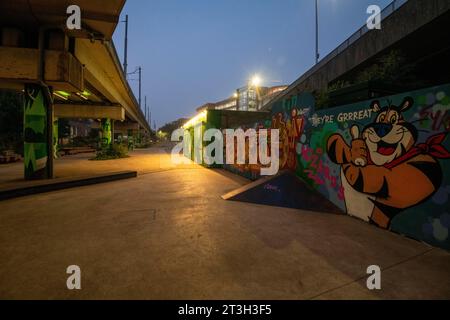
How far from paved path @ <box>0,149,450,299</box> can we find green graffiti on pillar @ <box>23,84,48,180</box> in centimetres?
339

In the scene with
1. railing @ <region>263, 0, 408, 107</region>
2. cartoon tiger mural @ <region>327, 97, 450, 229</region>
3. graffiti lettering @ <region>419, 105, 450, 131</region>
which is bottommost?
cartoon tiger mural @ <region>327, 97, 450, 229</region>

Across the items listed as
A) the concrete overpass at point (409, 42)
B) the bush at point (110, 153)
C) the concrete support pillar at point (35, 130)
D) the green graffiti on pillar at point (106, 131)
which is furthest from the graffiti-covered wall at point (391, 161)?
the green graffiti on pillar at point (106, 131)

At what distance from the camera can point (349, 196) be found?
557 cm

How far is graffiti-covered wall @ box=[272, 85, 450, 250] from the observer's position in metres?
3.86

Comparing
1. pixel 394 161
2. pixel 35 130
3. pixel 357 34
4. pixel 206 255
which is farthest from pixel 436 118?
pixel 357 34

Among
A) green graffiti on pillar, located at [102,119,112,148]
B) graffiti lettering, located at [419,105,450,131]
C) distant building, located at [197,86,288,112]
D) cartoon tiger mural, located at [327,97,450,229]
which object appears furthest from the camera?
distant building, located at [197,86,288,112]

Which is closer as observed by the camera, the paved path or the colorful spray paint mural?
the paved path

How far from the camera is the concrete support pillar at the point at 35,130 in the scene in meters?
8.90

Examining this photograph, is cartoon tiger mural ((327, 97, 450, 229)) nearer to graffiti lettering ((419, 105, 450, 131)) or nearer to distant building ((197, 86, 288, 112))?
graffiti lettering ((419, 105, 450, 131))

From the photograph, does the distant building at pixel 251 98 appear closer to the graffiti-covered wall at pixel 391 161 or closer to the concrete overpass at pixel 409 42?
the concrete overpass at pixel 409 42

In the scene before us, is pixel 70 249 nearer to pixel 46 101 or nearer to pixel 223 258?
pixel 223 258

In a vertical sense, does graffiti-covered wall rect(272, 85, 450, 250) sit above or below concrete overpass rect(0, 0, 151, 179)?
below

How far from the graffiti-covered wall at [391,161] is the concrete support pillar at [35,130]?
1007 cm

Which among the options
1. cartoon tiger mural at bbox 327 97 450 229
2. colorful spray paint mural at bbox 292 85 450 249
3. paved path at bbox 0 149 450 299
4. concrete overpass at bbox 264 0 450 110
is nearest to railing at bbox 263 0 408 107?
concrete overpass at bbox 264 0 450 110
